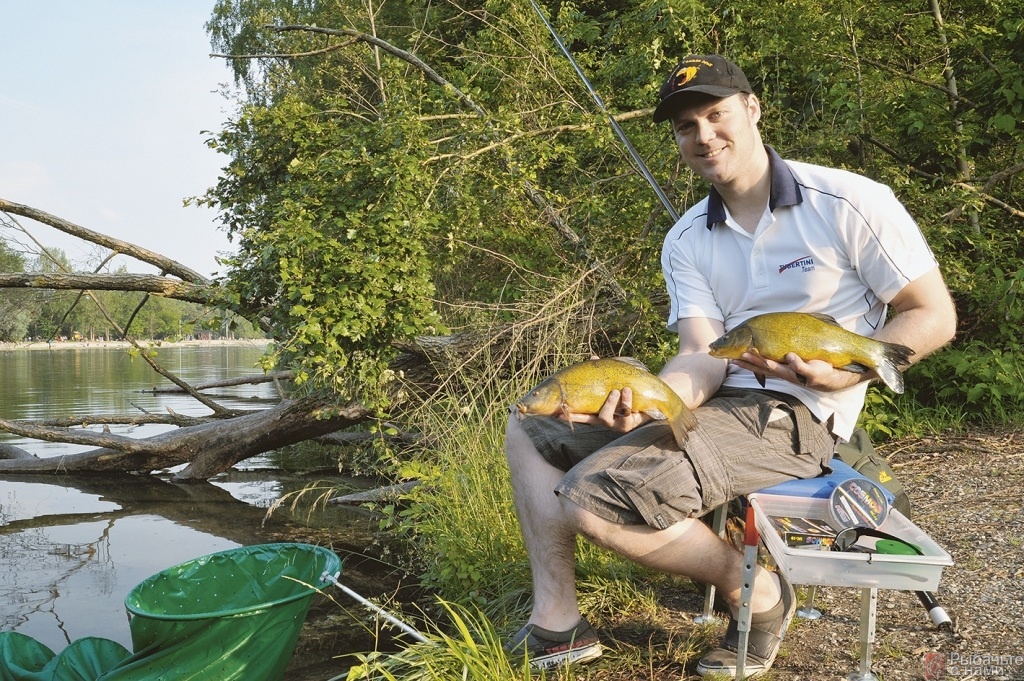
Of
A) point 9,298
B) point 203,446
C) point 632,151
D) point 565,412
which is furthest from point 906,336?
point 9,298

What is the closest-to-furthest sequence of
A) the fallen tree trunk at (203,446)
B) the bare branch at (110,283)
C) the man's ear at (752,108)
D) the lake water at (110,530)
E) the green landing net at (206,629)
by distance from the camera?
1. the man's ear at (752,108)
2. the green landing net at (206,629)
3. the lake water at (110,530)
4. the bare branch at (110,283)
5. the fallen tree trunk at (203,446)

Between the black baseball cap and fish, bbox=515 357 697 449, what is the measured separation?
95 cm

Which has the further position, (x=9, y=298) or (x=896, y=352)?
(x=9, y=298)

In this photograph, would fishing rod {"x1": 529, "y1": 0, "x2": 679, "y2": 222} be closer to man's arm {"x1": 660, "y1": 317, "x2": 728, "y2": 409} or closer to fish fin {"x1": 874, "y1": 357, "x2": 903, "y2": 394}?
man's arm {"x1": 660, "y1": 317, "x2": 728, "y2": 409}

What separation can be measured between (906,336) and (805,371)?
0.39 meters

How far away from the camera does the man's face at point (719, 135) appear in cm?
284

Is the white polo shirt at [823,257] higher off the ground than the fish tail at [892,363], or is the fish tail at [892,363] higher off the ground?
the white polo shirt at [823,257]

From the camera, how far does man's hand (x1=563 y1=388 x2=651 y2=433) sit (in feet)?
7.91

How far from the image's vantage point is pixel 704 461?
250 centimetres

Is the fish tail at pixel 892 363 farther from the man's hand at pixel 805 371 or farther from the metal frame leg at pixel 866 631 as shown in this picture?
the metal frame leg at pixel 866 631

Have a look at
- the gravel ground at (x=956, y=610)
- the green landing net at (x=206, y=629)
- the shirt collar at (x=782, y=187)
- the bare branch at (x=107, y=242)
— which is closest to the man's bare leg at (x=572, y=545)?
the gravel ground at (x=956, y=610)

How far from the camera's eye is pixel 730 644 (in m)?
2.63

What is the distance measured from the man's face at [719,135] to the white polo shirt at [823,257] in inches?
4.5

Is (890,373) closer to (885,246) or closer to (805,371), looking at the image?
(805,371)
